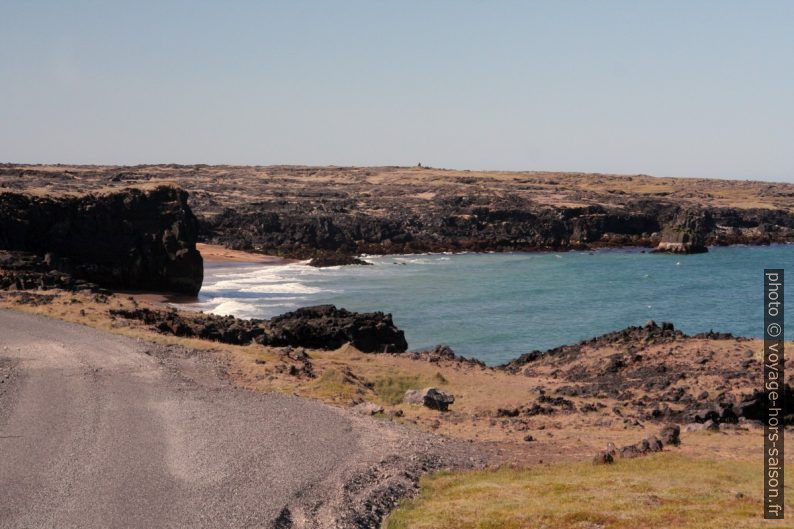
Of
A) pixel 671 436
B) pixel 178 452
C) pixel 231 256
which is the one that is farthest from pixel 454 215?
pixel 178 452

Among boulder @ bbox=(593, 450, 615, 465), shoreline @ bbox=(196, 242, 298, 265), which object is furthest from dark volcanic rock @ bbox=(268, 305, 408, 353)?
shoreline @ bbox=(196, 242, 298, 265)

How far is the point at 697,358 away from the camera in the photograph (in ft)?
106

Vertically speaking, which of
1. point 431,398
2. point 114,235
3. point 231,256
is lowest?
point 231,256

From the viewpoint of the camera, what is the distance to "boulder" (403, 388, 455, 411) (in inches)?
1051

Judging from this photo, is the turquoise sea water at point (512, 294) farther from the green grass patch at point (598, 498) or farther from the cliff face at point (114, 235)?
the green grass patch at point (598, 498)

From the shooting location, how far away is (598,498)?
53.2 feet

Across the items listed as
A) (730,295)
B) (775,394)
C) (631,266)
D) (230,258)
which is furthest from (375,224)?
(775,394)

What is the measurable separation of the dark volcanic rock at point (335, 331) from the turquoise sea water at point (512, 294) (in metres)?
5.62

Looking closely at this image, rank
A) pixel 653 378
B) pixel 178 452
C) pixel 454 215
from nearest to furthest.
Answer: pixel 178 452 < pixel 653 378 < pixel 454 215

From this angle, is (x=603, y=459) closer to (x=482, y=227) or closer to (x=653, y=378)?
(x=653, y=378)

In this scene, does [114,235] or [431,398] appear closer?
[431,398]

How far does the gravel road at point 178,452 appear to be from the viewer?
1538cm

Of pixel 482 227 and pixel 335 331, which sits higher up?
pixel 482 227

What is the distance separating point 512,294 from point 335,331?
31305 millimetres
